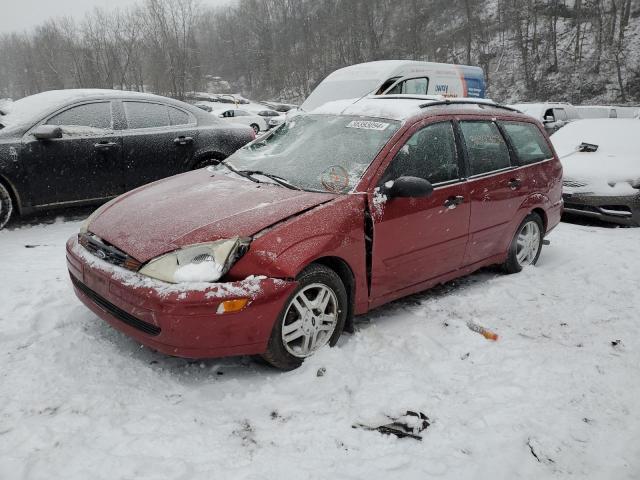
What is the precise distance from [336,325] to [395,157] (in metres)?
1.26

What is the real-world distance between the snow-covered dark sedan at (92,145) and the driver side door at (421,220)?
Result: 147 inches

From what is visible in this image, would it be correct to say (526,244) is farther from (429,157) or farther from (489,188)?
(429,157)

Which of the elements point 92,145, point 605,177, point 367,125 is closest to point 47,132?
point 92,145

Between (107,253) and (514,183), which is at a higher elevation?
(514,183)

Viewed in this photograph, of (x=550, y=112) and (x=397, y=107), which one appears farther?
(x=550, y=112)

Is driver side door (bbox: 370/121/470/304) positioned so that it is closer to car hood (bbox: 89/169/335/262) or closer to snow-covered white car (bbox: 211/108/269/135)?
car hood (bbox: 89/169/335/262)

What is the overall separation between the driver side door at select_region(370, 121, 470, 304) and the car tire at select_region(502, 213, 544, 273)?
943 millimetres

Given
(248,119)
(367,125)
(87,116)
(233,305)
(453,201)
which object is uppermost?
(248,119)

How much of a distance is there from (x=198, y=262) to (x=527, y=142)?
364 cm

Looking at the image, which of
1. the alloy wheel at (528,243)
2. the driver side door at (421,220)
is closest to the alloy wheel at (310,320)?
the driver side door at (421,220)

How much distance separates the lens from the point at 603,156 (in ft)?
24.6

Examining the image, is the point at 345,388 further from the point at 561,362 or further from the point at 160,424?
the point at 561,362

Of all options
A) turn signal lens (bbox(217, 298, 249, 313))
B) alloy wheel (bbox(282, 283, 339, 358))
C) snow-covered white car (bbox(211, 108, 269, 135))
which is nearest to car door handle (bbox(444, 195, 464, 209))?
alloy wheel (bbox(282, 283, 339, 358))

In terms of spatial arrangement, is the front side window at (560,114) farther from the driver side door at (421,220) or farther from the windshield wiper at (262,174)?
the windshield wiper at (262,174)
